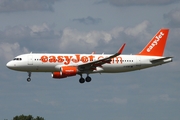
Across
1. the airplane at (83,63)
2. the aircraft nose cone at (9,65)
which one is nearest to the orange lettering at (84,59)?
the airplane at (83,63)

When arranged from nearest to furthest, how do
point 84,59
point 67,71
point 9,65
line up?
point 67,71 < point 9,65 < point 84,59

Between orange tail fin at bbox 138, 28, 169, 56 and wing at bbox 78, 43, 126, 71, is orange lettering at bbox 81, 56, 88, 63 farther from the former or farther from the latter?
orange tail fin at bbox 138, 28, 169, 56

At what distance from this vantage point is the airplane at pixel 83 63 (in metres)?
136

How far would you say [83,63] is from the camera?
139250mm

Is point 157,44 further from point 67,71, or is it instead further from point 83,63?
point 67,71

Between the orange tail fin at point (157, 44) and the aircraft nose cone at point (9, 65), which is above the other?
the orange tail fin at point (157, 44)

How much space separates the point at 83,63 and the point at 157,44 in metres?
18.4

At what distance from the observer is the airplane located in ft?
447

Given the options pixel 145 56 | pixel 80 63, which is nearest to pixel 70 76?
pixel 80 63

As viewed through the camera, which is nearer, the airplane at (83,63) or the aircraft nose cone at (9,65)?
the airplane at (83,63)

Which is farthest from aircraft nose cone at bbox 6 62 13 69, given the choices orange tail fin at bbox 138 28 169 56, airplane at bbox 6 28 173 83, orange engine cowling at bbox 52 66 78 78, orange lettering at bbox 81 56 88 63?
orange tail fin at bbox 138 28 169 56

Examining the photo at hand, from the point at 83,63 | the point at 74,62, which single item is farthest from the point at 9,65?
the point at 83,63

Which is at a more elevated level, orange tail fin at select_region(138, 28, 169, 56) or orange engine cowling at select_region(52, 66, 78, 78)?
orange tail fin at select_region(138, 28, 169, 56)

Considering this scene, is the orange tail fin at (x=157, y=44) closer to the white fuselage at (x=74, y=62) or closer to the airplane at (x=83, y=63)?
the airplane at (x=83, y=63)
